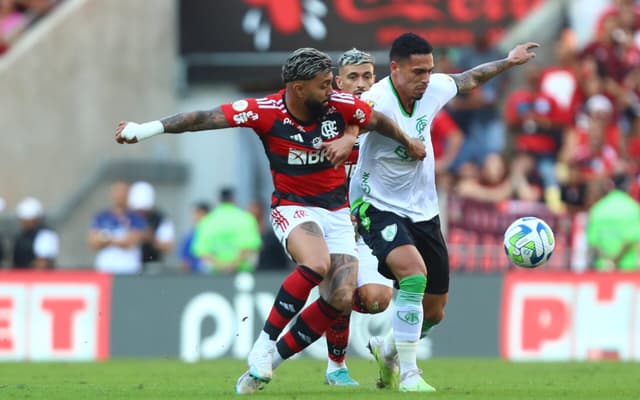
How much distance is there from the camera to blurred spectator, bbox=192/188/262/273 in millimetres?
19906

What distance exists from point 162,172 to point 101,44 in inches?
86.2

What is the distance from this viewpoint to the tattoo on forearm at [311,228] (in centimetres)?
1118

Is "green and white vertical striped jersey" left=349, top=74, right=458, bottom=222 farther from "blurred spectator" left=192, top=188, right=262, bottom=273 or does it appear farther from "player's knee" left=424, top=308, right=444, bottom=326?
"blurred spectator" left=192, top=188, right=262, bottom=273

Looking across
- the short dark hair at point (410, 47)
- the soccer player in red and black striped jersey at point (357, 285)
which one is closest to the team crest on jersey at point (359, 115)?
the short dark hair at point (410, 47)

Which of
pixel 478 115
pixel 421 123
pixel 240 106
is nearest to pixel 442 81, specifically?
pixel 421 123

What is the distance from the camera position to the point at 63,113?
23.8m

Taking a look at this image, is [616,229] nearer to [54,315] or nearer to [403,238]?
[54,315]

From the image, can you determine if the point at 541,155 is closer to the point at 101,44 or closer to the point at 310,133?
the point at 101,44

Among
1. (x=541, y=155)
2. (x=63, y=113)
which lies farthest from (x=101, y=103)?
(x=541, y=155)

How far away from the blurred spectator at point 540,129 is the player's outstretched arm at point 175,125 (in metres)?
11.1

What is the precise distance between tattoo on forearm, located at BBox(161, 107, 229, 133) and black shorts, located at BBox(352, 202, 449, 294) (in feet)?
4.98

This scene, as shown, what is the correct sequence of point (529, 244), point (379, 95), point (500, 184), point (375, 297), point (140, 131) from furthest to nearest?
point (500, 184), point (375, 297), point (529, 244), point (379, 95), point (140, 131)

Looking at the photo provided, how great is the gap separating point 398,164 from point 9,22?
13900 millimetres

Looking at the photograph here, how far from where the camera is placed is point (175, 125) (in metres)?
10.8
